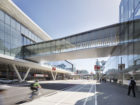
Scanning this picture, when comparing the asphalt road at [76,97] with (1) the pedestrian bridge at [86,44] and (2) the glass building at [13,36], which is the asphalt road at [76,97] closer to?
(1) the pedestrian bridge at [86,44]

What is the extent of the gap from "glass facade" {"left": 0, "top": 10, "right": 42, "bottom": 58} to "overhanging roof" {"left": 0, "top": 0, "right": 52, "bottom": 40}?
40.3 inches

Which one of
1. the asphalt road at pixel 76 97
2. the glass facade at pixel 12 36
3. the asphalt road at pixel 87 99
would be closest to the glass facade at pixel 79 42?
the glass facade at pixel 12 36

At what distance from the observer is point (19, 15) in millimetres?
30234

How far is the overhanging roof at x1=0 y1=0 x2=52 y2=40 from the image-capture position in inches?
1019

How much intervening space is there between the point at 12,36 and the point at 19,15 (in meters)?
6.10

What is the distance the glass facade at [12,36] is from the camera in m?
26.2

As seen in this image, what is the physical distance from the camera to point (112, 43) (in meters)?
23.5

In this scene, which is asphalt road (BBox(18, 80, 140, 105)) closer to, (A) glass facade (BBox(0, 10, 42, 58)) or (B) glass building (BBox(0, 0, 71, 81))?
(B) glass building (BBox(0, 0, 71, 81))

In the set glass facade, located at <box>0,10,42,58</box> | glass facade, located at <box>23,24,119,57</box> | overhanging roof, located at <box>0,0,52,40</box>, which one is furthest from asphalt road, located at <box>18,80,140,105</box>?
overhanging roof, located at <box>0,0,52,40</box>

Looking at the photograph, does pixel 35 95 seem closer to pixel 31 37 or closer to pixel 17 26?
pixel 17 26

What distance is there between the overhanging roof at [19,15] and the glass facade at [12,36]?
1024 mm

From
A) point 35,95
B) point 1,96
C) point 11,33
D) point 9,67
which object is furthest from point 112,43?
point 9,67

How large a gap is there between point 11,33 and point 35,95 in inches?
1022

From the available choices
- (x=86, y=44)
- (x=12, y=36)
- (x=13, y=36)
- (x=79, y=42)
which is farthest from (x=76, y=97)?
(x=13, y=36)
